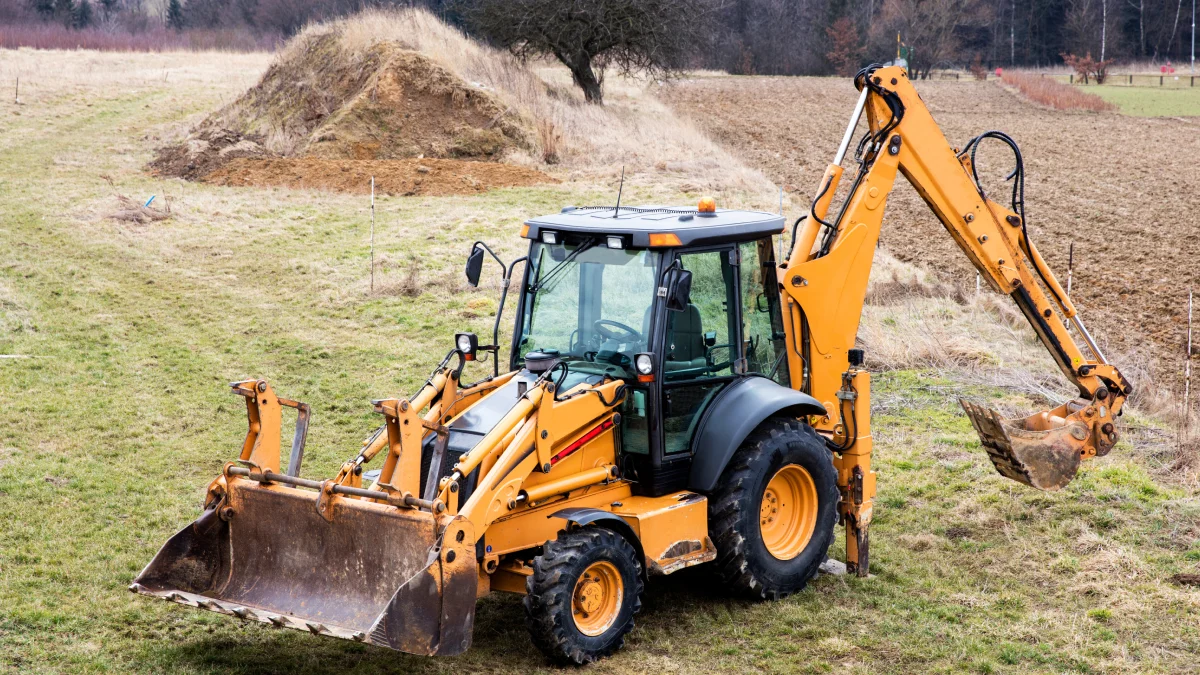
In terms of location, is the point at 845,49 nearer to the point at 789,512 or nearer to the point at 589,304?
the point at 789,512

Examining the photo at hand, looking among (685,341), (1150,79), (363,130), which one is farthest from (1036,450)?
(1150,79)

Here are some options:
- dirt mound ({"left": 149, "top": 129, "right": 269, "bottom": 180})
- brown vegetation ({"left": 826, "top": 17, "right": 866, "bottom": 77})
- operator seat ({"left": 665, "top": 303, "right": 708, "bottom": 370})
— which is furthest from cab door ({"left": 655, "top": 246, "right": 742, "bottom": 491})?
brown vegetation ({"left": 826, "top": 17, "right": 866, "bottom": 77})

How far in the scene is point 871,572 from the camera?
8.46 meters

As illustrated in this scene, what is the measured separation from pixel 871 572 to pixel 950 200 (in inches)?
111

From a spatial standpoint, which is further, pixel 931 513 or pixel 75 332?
pixel 75 332

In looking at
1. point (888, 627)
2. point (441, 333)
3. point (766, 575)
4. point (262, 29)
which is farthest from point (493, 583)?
point (262, 29)

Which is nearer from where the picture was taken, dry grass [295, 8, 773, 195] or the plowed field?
the plowed field

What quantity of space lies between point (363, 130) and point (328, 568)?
78.7 feet

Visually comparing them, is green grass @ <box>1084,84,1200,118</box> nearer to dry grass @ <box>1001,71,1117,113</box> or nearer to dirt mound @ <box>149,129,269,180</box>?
dry grass @ <box>1001,71,1117,113</box>

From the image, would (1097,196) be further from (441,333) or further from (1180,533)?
(1180,533)

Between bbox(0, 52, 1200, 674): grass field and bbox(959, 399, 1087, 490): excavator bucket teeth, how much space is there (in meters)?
Answer: 0.52

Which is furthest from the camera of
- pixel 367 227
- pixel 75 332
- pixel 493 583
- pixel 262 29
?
pixel 262 29

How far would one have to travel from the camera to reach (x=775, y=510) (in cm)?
800

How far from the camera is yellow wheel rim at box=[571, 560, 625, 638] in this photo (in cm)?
671
